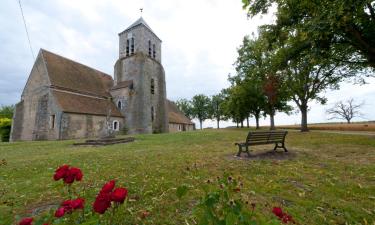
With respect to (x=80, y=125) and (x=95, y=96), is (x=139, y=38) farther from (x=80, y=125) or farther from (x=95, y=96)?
(x=80, y=125)

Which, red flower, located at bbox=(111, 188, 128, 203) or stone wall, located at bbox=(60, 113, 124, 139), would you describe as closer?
red flower, located at bbox=(111, 188, 128, 203)

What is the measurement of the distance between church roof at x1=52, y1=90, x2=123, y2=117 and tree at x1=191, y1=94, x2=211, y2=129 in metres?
45.7

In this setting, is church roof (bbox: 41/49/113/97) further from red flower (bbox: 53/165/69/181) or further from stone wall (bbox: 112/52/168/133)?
red flower (bbox: 53/165/69/181)

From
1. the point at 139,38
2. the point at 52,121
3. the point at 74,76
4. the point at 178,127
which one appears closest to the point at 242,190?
the point at 52,121

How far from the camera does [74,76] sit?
29797mm

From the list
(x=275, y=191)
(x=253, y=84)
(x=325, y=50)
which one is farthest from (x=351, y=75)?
(x=275, y=191)

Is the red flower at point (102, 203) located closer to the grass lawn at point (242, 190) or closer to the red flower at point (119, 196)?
the red flower at point (119, 196)

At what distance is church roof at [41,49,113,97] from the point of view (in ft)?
→ 88.2

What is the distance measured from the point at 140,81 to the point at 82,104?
8.96 meters

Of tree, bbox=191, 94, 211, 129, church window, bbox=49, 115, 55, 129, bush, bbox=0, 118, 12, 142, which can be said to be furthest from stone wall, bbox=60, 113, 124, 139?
tree, bbox=191, 94, 211, 129

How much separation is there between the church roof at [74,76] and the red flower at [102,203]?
2859 centimetres

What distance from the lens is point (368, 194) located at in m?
4.07

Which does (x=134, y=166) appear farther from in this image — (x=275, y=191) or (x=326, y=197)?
(x=326, y=197)

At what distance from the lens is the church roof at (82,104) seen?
2442 centimetres
